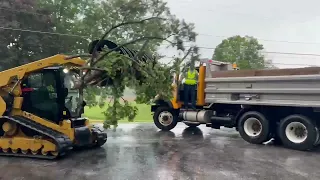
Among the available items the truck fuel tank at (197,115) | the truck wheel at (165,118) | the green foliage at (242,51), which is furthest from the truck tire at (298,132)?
the green foliage at (242,51)

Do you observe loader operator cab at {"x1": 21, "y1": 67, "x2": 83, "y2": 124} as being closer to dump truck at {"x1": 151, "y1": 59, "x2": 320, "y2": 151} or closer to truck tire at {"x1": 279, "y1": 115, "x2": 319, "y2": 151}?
dump truck at {"x1": 151, "y1": 59, "x2": 320, "y2": 151}

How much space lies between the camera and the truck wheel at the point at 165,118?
13047mm

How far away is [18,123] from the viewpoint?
855 centimetres

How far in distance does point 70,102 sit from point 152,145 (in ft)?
8.42

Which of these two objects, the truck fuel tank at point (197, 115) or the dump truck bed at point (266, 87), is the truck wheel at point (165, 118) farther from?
the dump truck bed at point (266, 87)

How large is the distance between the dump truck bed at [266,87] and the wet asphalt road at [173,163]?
1.28 meters

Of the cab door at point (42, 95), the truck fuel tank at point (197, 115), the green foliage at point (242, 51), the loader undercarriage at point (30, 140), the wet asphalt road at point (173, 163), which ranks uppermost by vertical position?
the green foliage at point (242, 51)

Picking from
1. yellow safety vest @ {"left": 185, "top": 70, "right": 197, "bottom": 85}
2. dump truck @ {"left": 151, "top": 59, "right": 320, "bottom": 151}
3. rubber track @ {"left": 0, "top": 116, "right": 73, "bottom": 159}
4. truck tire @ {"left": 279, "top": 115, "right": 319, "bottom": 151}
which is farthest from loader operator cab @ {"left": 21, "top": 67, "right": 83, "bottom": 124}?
truck tire @ {"left": 279, "top": 115, "right": 319, "bottom": 151}

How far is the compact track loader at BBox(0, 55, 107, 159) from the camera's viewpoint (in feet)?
27.5

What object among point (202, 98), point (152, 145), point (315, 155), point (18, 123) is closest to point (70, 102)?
point (18, 123)

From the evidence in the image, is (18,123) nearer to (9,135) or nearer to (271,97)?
(9,135)

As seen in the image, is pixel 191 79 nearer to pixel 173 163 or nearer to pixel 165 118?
pixel 165 118

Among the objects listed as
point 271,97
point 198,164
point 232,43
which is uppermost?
point 232,43

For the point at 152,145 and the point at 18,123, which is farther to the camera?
the point at 152,145
